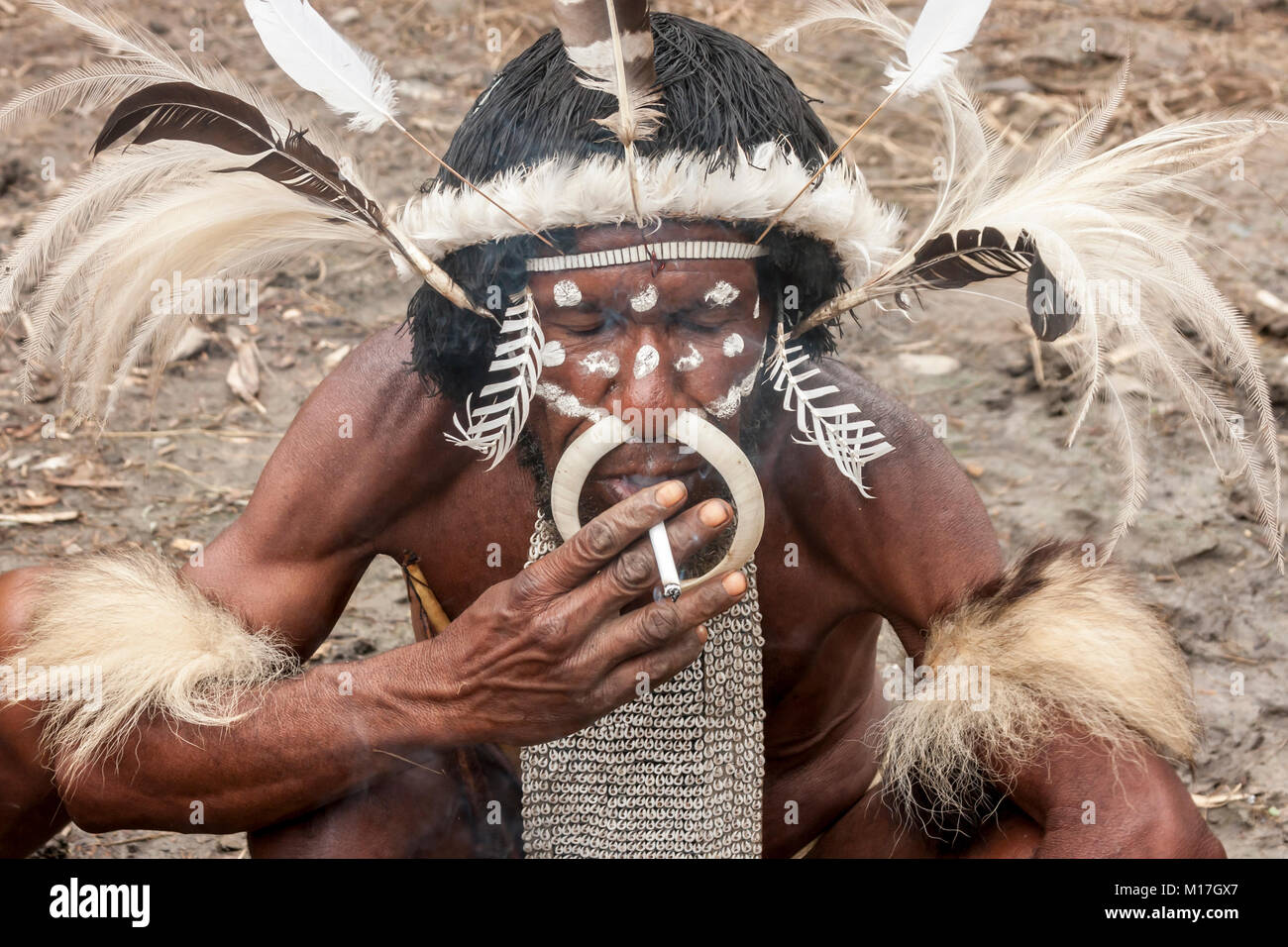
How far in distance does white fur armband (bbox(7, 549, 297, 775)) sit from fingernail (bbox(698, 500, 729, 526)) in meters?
0.95

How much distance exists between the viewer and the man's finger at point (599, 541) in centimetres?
209

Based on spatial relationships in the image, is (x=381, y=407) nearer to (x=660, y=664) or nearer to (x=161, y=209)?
(x=161, y=209)

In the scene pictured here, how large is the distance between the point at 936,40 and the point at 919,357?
10.2 feet

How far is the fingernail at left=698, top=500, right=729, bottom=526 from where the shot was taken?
211 cm

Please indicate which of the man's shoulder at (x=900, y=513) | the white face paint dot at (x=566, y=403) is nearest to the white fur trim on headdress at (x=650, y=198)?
the white face paint dot at (x=566, y=403)

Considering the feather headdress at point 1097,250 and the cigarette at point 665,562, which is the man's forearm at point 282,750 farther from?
the feather headdress at point 1097,250

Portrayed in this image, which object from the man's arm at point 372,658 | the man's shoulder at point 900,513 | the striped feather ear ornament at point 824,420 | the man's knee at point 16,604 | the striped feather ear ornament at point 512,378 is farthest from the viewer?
the man's knee at point 16,604

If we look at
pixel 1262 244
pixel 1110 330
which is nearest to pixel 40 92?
pixel 1110 330

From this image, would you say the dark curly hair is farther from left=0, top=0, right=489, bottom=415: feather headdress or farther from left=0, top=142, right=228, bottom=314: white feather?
left=0, top=142, right=228, bottom=314: white feather

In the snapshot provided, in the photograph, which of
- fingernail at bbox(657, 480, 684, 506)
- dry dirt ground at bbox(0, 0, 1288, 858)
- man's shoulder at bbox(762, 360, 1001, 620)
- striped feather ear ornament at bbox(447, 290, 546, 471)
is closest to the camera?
fingernail at bbox(657, 480, 684, 506)

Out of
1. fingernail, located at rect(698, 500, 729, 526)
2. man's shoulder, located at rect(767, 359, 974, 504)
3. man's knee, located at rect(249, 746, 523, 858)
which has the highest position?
man's shoulder, located at rect(767, 359, 974, 504)

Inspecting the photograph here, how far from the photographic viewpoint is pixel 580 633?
7.29 feet

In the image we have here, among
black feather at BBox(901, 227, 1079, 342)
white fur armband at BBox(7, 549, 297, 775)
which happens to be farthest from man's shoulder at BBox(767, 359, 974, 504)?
white fur armband at BBox(7, 549, 297, 775)

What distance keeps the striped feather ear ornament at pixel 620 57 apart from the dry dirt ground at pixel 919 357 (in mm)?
697
